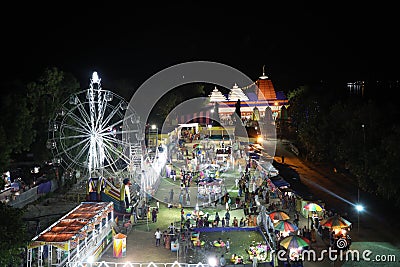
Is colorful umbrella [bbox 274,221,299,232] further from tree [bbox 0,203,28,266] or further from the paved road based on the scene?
tree [bbox 0,203,28,266]

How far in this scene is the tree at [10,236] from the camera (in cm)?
1209

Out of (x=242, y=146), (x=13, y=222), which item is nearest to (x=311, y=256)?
(x=13, y=222)

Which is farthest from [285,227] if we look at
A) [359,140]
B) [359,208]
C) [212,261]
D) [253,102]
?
[253,102]

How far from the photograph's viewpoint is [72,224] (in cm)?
1409

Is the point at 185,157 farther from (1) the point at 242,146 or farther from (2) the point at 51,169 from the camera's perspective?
(2) the point at 51,169

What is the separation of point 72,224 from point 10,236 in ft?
6.63

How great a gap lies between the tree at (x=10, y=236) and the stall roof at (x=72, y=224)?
0.54 metres

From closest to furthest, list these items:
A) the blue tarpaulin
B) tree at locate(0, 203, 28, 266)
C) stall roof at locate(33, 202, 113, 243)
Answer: tree at locate(0, 203, 28, 266)
stall roof at locate(33, 202, 113, 243)
the blue tarpaulin

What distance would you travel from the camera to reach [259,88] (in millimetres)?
62562

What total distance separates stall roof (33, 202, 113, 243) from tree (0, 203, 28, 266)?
54 cm

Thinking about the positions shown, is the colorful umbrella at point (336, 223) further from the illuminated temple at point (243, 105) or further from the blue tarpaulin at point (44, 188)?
the illuminated temple at point (243, 105)

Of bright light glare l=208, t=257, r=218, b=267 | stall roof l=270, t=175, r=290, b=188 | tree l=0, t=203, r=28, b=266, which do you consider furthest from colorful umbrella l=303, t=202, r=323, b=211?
tree l=0, t=203, r=28, b=266

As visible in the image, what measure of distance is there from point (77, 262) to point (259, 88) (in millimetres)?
52049

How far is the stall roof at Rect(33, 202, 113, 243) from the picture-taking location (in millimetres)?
12721
